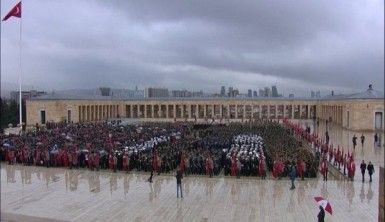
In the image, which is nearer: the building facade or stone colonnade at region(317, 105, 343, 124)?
stone colonnade at region(317, 105, 343, 124)

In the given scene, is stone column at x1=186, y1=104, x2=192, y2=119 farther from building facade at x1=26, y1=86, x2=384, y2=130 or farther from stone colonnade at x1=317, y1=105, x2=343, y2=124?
stone colonnade at x1=317, y1=105, x2=343, y2=124

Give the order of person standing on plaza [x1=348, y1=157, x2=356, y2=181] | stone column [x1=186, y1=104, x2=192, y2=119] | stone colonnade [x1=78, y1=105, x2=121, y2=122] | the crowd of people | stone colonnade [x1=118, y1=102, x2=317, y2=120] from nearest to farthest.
→ person standing on plaza [x1=348, y1=157, x2=356, y2=181] < the crowd of people < stone colonnade [x1=78, y1=105, x2=121, y2=122] < stone colonnade [x1=118, y1=102, x2=317, y2=120] < stone column [x1=186, y1=104, x2=192, y2=119]

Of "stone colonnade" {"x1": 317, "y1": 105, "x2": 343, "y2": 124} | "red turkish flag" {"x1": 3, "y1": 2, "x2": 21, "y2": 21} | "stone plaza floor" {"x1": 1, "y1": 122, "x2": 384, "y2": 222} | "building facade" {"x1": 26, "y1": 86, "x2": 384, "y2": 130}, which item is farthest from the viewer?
"building facade" {"x1": 26, "y1": 86, "x2": 384, "y2": 130}

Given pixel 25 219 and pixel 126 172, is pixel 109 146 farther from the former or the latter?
pixel 25 219

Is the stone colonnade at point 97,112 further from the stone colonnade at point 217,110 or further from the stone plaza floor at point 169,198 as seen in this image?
the stone plaza floor at point 169,198

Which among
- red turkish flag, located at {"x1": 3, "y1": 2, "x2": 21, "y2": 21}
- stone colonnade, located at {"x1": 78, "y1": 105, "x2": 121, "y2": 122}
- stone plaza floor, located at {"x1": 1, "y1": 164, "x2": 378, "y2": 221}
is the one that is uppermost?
red turkish flag, located at {"x1": 3, "y1": 2, "x2": 21, "y2": 21}

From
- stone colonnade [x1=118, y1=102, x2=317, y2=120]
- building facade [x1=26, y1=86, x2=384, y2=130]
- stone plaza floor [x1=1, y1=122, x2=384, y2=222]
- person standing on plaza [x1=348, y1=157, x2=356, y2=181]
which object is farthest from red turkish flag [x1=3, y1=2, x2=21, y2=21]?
stone colonnade [x1=118, y1=102, x2=317, y2=120]

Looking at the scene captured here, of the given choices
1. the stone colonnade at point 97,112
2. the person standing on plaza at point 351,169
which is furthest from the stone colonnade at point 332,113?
the person standing on plaza at point 351,169

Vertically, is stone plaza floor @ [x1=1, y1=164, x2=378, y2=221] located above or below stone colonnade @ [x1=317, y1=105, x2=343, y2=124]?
below
